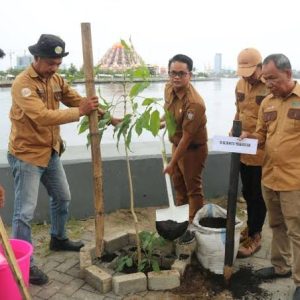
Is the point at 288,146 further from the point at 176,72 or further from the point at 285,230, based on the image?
the point at 176,72

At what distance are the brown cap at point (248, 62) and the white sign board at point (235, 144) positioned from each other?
0.71m

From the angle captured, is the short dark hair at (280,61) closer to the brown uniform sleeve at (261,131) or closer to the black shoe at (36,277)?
the brown uniform sleeve at (261,131)

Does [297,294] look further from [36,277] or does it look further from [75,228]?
[75,228]

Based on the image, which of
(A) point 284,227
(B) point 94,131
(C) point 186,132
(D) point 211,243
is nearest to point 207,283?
(D) point 211,243

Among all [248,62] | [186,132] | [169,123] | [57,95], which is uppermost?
[248,62]

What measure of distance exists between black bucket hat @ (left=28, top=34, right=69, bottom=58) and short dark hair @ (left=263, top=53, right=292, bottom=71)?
1488 mm

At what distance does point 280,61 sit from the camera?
106 inches

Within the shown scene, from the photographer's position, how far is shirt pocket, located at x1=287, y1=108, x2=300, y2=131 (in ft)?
8.92

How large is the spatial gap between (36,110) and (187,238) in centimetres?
163

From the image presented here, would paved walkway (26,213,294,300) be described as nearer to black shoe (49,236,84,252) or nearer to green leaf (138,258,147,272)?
black shoe (49,236,84,252)

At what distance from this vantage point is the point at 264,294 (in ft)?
10.1

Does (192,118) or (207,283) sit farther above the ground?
(192,118)

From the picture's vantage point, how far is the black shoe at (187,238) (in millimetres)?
3427

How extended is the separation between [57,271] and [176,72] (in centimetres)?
196
